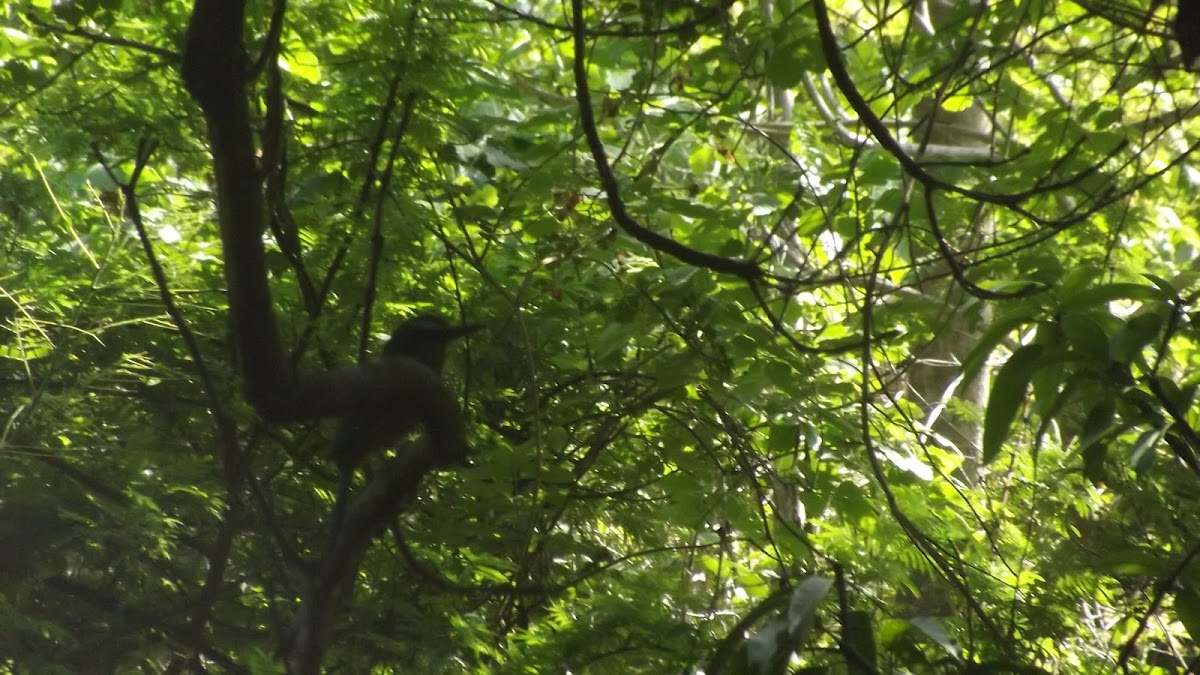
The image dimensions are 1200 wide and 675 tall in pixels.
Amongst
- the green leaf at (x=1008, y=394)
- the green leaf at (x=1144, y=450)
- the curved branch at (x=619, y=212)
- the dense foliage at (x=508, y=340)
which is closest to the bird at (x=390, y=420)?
the dense foliage at (x=508, y=340)

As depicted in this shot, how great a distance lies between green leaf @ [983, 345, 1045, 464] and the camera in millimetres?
1255

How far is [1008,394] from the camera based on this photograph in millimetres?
1276

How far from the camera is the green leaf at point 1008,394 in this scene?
4.12 ft

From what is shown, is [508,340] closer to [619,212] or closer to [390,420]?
[619,212]

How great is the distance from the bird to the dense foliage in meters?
0.15

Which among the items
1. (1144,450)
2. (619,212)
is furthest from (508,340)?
(1144,450)

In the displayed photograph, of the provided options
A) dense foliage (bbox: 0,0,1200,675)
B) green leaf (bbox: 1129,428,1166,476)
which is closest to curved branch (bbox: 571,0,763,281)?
dense foliage (bbox: 0,0,1200,675)

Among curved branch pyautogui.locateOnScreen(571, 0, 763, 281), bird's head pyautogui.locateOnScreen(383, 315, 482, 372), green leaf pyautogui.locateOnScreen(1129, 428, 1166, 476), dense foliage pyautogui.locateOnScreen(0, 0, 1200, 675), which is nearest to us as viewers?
green leaf pyautogui.locateOnScreen(1129, 428, 1166, 476)

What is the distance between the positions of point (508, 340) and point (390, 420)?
0.79 m

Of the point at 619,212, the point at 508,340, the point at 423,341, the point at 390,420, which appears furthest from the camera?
the point at 508,340

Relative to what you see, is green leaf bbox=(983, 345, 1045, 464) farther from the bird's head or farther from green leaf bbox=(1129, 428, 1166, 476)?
the bird's head

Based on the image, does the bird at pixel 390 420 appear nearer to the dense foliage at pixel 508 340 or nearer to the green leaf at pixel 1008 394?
the dense foliage at pixel 508 340

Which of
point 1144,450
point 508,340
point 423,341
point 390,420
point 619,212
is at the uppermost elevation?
point 508,340

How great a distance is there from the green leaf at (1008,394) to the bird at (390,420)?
65 centimetres
